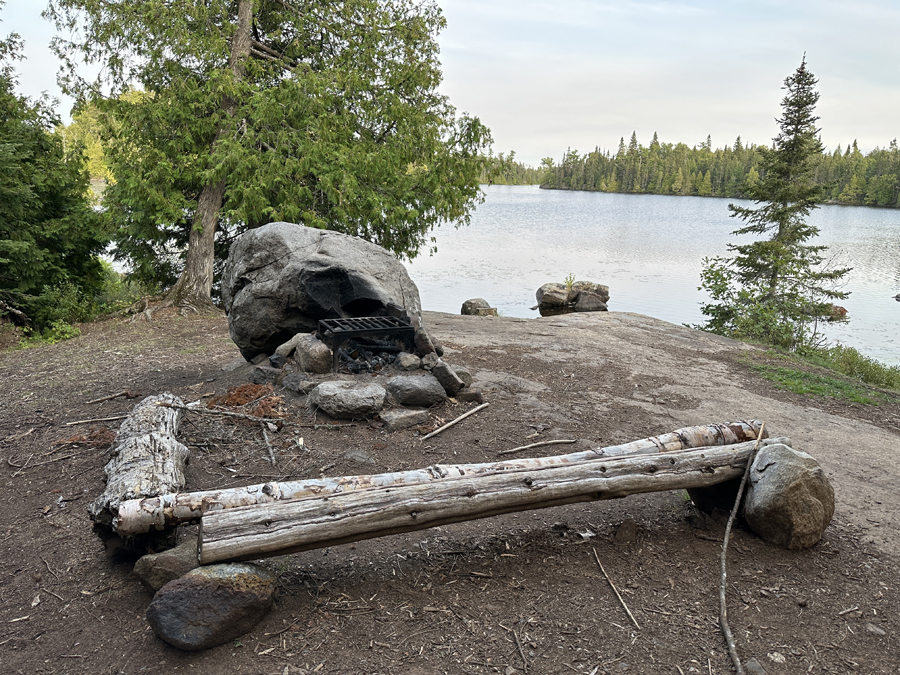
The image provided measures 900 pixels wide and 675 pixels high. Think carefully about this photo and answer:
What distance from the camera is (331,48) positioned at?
1375 cm

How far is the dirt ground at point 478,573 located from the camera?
3.01 metres

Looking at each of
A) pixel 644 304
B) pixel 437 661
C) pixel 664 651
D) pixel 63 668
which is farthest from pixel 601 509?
pixel 644 304

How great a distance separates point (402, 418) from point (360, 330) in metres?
1.25

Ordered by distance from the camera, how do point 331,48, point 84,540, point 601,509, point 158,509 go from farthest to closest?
point 331,48, point 601,509, point 84,540, point 158,509

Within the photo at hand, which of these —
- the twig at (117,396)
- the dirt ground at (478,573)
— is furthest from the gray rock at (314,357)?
the twig at (117,396)

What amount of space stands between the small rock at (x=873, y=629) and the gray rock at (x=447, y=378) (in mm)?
4049

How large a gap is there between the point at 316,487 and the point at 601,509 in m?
2.23

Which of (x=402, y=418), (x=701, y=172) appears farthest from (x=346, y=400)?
(x=701, y=172)

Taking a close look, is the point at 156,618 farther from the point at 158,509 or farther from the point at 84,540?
the point at 84,540

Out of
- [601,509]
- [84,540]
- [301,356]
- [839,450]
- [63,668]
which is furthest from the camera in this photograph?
[301,356]

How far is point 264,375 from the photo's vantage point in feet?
21.8

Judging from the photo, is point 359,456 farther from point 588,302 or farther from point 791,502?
point 588,302

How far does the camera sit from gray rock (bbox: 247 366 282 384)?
21.6 feet

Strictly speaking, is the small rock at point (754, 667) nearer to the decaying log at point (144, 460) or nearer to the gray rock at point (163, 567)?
the gray rock at point (163, 567)
